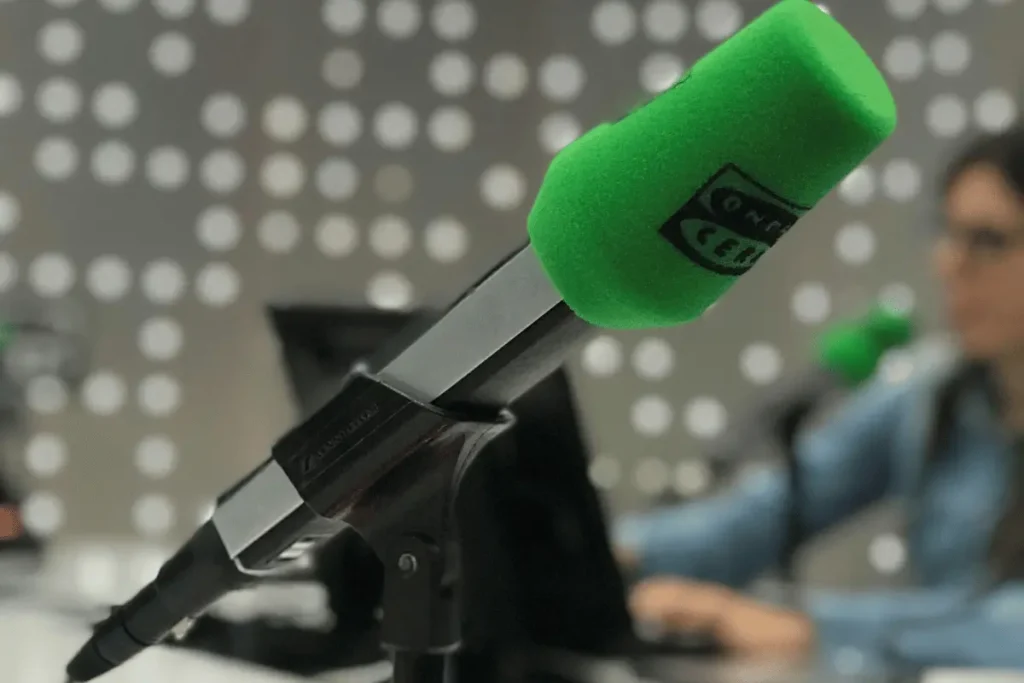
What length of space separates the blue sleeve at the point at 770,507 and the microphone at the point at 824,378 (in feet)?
0.13

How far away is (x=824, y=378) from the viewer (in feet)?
3.22

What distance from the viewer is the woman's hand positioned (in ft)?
2.52

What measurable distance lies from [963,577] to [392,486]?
0.93 meters

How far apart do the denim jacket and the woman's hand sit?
0.04m

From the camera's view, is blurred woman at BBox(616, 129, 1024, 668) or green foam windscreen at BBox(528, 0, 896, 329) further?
blurred woman at BBox(616, 129, 1024, 668)

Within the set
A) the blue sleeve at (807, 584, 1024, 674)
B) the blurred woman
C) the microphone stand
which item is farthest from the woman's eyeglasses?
the microphone stand

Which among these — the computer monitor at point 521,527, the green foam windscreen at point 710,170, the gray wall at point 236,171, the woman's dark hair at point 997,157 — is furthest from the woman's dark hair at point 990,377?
the green foam windscreen at point 710,170

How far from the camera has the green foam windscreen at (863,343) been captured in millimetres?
868

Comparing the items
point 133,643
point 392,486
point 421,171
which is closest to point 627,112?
point 392,486

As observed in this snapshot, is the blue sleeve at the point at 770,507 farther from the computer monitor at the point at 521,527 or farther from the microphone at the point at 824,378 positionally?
the computer monitor at the point at 521,527

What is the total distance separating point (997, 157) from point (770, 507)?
1.49 feet

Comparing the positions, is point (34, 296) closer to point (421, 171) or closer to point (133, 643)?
point (421, 171)

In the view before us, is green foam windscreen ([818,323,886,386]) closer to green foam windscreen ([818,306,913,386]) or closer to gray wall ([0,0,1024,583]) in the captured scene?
green foam windscreen ([818,306,913,386])

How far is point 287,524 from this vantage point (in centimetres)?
29
